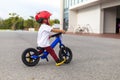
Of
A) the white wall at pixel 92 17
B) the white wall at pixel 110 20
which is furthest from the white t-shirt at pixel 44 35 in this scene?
the white wall at pixel 110 20

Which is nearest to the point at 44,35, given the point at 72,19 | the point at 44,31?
the point at 44,31

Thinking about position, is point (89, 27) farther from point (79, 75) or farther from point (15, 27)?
point (15, 27)

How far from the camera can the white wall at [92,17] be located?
35.5 metres

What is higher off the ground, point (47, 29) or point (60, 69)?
point (47, 29)

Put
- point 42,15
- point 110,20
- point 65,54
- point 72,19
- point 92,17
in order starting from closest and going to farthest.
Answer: point 42,15 → point 65,54 → point 110,20 → point 92,17 → point 72,19

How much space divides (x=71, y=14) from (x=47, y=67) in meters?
38.9

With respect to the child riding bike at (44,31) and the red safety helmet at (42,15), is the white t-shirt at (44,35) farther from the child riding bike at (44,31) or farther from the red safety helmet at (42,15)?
the red safety helmet at (42,15)

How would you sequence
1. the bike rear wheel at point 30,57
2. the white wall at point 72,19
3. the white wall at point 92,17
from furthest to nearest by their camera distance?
the white wall at point 72,19 → the white wall at point 92,17 → the bike rear wheel at point 30,57

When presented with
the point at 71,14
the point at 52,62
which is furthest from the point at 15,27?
the point at 52,62

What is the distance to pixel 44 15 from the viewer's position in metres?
6.36

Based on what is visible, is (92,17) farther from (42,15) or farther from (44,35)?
(44,35)

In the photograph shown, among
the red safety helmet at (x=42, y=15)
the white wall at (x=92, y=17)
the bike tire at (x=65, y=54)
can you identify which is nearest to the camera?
the red safety helmet at (x=42, y=15)

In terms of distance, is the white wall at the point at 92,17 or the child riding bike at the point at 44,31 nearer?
the child riding bike at the point at 44,31

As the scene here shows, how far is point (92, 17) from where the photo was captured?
3753 centimetres
